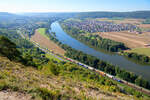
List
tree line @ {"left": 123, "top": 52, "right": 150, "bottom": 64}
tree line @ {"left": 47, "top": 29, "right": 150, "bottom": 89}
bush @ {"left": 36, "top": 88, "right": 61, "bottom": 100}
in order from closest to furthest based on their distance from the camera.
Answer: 1. bush @ {"left": 36, "top": 88, "right": 61, "bottom": 100}
2. tree line @ {"left": 47, "top": 29, "right": 150, "bottom": 89}
3. tree line @ {"left": 123, "top": 52, "right": 150, "bottom": 64}

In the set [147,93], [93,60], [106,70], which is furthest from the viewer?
[93,60]

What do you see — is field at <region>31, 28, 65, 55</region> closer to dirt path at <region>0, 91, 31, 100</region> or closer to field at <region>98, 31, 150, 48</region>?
field at <region>98, 31, 150, 48</region>

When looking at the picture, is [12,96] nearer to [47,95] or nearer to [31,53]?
[47,95]

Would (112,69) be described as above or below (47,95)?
below

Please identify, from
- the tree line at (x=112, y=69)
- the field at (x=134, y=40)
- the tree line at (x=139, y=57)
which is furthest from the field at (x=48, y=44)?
the field at (x=134, y=40)

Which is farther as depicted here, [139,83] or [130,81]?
[130,81]

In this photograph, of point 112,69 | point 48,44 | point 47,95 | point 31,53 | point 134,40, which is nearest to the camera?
point 47,95

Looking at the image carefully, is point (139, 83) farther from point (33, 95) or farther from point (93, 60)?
point (33, 95)

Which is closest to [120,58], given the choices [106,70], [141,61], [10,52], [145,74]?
[141,61]

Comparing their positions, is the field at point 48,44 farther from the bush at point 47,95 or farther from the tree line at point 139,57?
the bush at point 47,95

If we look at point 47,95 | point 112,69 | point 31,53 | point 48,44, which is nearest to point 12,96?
point 47,95

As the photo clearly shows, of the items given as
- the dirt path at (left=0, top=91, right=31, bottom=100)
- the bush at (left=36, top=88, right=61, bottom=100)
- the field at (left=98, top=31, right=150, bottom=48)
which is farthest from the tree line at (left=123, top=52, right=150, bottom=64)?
the dirt path at (left=0, top=91, right=31, bottom=100)
